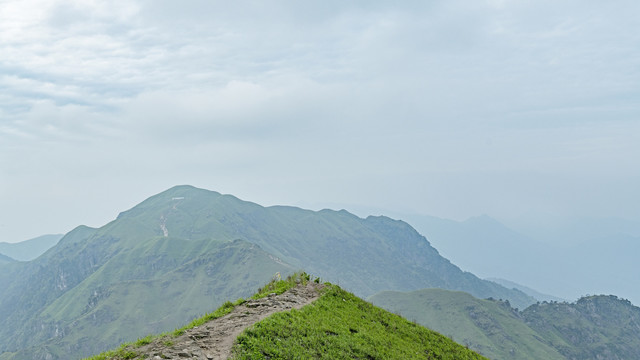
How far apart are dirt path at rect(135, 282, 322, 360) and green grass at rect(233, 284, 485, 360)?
1.03m

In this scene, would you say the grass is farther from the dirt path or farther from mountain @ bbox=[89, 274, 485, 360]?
the dirt path

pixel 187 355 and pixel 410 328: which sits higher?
pixel 187 355

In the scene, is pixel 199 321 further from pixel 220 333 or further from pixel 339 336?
pixel 339 336

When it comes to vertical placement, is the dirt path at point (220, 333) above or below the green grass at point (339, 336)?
above

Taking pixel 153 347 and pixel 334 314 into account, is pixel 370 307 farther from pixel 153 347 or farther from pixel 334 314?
pixel 153 347

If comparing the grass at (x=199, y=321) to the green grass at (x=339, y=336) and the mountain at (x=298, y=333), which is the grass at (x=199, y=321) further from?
the green grass at (x=339, y=336)

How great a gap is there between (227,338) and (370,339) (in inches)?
383

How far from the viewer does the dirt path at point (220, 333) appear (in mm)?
19047

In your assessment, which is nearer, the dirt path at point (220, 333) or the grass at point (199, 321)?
the grass at point (199, 321)

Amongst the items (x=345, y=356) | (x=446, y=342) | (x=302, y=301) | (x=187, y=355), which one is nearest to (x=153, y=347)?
(x=187, y=355)

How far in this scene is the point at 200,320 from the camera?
24875 mm

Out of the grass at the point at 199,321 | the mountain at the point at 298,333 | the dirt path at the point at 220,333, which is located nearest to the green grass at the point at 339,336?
the mountain at the point at 298,333

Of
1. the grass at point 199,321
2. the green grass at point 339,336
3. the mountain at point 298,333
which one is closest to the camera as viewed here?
the grass at point 199,321

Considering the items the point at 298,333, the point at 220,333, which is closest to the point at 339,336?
the point at 298,333
